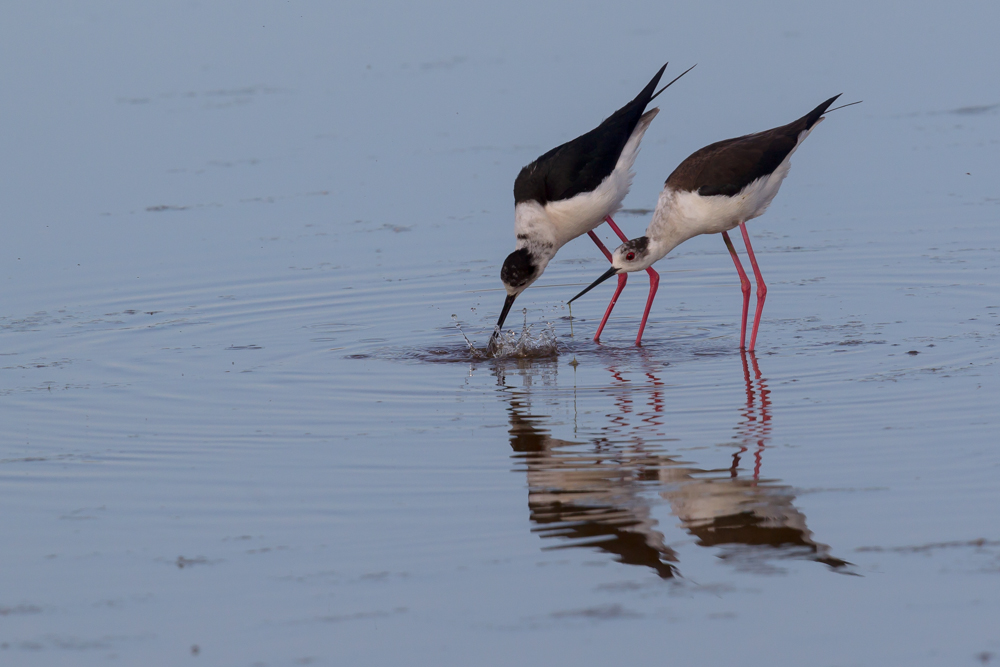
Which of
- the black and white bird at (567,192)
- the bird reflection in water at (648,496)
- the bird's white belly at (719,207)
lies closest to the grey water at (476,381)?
the bird reflection in water at (648,496)

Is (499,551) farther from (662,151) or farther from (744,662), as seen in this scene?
(662,151)

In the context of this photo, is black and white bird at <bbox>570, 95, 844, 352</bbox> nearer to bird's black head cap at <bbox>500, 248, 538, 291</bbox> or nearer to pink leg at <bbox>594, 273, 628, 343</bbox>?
pink leg at <bbox>594, 273, 628, 343</bbox>

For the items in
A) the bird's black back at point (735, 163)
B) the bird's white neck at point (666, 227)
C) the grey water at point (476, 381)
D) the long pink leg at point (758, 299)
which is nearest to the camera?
the grey water at point (476, 381)

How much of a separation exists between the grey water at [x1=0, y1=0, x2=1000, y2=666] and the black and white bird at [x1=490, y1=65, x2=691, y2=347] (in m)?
0.46

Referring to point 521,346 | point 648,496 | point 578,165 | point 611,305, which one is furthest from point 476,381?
point 648,496

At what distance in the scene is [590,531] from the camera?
4.75 meters

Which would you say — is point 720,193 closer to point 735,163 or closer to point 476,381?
point 735,163

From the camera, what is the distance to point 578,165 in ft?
27.6

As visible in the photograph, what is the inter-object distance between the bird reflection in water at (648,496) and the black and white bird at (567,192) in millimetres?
2226

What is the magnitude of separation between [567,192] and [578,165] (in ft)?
0.61

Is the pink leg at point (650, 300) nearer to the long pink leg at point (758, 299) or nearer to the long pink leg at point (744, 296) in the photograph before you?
the long pink leg at point (744, 296)

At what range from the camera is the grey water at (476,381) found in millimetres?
4090

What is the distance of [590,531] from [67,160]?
9925 mm

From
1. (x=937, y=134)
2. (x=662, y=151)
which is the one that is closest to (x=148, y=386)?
(x=662, y=151)
